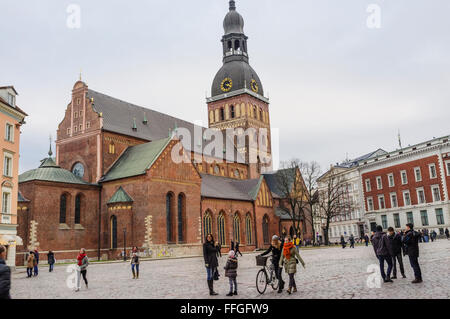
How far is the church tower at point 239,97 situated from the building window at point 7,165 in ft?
162

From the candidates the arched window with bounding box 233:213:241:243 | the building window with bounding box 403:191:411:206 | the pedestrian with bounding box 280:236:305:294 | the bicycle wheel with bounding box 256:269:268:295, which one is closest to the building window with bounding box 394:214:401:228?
the building window with bounding box 403:191:411:206

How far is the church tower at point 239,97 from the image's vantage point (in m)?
79.4

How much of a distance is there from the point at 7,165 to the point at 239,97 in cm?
5282

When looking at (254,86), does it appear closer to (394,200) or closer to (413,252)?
(394,200)

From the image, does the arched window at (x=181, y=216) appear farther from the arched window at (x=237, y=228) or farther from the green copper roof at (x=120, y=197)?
the arched window at (x=237, y=228)

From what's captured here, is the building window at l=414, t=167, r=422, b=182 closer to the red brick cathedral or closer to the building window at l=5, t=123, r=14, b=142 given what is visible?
the red brick cathedral

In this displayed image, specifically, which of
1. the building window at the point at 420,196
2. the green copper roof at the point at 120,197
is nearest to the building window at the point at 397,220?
the building window at the point at 420,196

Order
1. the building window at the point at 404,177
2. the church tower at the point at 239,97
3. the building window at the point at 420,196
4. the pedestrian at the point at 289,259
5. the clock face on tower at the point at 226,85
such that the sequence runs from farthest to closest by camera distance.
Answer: the clock face on tower at the point at 226,85, the church tower at the point at 239,97, the building window at the point at 404,177, the building window at the point at 420,196, the pedestrian at the point at 289,259

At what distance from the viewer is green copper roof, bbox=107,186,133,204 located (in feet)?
149

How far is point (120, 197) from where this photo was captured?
150ft

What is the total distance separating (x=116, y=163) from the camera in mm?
50844
